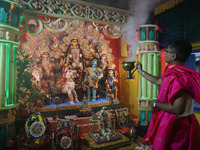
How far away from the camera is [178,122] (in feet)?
6.04

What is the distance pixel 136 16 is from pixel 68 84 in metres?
3.66

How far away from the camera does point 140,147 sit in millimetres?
3572

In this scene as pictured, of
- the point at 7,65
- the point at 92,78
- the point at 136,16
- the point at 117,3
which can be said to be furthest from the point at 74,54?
the point at 7,65

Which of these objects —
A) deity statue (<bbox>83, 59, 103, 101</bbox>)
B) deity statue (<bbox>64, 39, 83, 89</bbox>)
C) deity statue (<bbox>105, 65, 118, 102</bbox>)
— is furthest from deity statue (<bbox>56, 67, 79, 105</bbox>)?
deity statue (<bbox>105, 65, 118, 102</bbox>)

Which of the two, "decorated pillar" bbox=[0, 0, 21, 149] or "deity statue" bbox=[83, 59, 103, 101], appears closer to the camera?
"decorated pillar" bbox=[0, 0, 21, 149]

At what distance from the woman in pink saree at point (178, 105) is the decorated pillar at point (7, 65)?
9.29 ft

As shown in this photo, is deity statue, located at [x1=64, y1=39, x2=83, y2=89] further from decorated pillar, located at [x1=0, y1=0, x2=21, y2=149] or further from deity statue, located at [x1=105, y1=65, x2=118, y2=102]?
decorated pillar, located at [x1=0, y1=0, x2=21, y2=149]

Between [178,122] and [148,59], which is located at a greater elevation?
[148,59]

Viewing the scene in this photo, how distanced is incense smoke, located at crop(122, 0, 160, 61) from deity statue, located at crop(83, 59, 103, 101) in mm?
2497

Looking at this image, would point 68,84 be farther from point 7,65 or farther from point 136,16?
point 136,16

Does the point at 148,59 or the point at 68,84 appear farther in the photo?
the point at 68,84

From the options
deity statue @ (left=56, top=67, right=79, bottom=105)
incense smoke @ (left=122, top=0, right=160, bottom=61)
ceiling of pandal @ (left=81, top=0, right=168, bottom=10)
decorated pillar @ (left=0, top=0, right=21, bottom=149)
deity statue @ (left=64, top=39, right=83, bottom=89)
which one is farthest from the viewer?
deity statue @ (left=64, top=39, right=83, bottom=89)

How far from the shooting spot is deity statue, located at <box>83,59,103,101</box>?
6602mm

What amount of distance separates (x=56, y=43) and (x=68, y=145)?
432 cm
